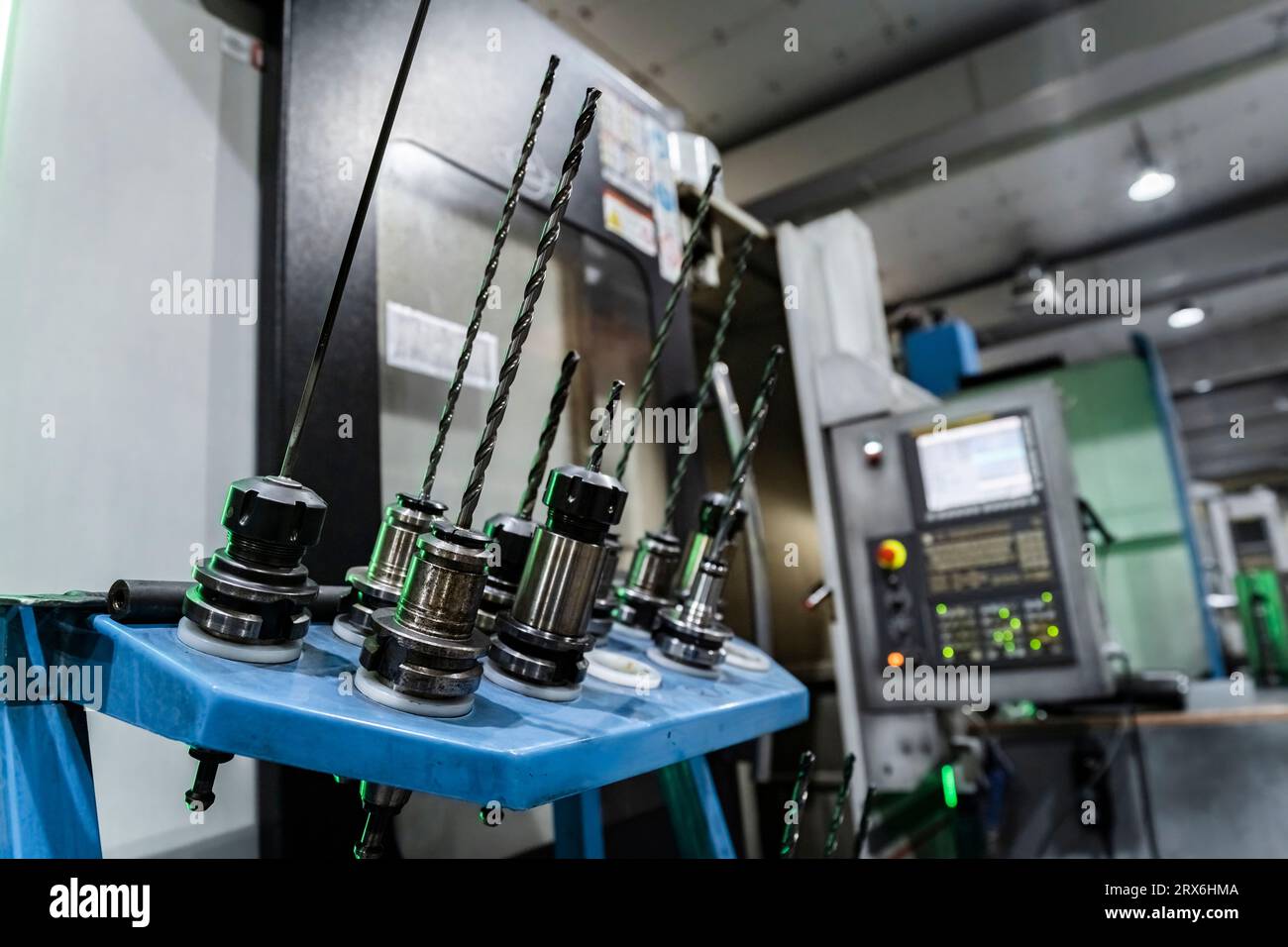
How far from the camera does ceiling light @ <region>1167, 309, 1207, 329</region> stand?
575 cm

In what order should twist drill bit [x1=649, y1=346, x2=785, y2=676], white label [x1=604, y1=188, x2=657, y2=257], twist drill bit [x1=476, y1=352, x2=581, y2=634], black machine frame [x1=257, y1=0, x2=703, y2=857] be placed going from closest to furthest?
twist drill bit [x1=476, y1=352, x2=581, y2=634], twist drill bit [x1=649, y1=346, x2=785, y2=676], black machine frame [x1=257, y1=0, x2=703, y2=857], white label [x1=604, y1=188, x2=657, y2=257]

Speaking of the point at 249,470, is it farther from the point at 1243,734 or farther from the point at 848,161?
the point at 848,161

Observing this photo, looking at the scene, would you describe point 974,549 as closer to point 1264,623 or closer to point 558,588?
point 558,588

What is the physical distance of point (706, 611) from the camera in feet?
2.41

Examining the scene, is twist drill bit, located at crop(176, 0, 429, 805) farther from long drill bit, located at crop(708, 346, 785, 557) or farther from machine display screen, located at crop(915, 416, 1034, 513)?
machine display screen, located at crop(915, 416, 1034, 513)

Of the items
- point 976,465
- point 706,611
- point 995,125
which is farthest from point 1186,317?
point 706,611

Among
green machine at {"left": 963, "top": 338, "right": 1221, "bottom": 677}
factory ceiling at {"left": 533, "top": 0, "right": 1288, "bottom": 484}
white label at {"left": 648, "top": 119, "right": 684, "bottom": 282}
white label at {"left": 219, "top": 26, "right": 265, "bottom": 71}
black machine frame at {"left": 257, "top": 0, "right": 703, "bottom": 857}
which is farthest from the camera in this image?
green machine at {"left": 963, "top": 338, "right": 1221, "bottom": 677}

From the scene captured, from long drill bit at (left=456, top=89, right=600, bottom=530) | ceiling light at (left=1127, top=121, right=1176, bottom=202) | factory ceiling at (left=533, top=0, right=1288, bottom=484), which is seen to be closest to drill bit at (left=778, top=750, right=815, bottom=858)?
long drill bit at (left=456, top=89, right=600, bottom=530)

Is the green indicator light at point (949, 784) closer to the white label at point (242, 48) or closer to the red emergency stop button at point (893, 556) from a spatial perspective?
the red emergency stop button at point (893, 556)

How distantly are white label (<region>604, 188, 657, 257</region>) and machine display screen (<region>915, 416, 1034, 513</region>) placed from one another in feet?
2.60

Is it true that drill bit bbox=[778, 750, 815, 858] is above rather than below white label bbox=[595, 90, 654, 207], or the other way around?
below

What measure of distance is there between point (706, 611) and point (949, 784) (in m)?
1.41

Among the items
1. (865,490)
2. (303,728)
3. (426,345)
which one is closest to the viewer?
(303,728)
